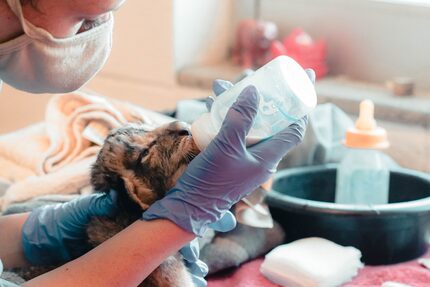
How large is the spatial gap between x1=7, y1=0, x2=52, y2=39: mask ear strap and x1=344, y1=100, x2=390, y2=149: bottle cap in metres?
0.62

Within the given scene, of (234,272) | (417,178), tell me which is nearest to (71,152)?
(234,272)

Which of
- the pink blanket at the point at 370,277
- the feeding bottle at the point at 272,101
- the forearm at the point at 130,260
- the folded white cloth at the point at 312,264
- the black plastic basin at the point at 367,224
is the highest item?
the feeding bottle at the point at 272,101

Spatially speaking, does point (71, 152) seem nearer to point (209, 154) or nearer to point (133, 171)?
point (133, 171)

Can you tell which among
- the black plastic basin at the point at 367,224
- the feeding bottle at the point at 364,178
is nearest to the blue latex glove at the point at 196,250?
the black plastic basin at the point at 367,224

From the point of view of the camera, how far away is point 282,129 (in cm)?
113

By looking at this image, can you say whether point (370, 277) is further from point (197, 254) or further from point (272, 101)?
point (272, 101)

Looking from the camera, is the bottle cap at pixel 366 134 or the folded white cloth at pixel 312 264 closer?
the folded white cloth at pixel 312 264

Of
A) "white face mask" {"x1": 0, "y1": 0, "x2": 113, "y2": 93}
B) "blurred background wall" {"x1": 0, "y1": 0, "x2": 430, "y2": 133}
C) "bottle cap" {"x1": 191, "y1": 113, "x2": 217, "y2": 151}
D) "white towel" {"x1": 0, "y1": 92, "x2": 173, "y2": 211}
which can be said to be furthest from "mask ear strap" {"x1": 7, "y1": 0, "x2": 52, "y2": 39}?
"blurred background wall" {"x1": 0, "y1": 0, "x2": 430, "y2": 133}

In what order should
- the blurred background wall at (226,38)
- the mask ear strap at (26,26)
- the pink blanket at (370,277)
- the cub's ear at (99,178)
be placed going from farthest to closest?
the blurred background wall at (226,38), the pink blanket at (370,277), the cub's ear at (99,178), the mask ear strap at (26,26)

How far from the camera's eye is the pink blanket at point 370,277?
4.43 ft

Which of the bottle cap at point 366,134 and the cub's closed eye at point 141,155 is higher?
the cub's closed eye at point 141,155

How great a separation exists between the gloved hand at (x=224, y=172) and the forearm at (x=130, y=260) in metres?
0.02

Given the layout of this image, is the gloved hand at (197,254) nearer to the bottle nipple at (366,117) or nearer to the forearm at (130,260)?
the forearm at (130,260)

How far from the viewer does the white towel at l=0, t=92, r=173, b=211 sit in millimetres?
1496
